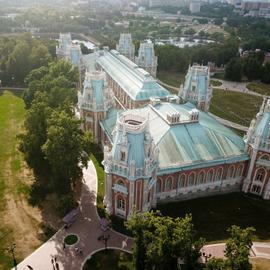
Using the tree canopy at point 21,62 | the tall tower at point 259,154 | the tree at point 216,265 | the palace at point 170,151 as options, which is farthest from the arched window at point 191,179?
the tree canopy at point 21,62

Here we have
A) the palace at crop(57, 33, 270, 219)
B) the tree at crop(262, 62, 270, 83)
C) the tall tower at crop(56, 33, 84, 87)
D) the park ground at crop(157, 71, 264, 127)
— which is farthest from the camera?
the tree at crop(262, 62, 270, 83)

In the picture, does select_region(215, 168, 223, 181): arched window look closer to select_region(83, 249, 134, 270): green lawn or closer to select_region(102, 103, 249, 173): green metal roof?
select_region(102, 103, 249, 173): green metal roof

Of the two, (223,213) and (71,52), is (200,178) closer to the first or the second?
(223,213)

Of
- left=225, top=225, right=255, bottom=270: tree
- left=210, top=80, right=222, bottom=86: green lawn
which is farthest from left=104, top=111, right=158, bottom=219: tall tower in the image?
left=210, top=80, right=222, bottom=86: green lawn

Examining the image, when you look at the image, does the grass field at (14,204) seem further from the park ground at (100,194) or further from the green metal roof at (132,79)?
the green metal roof at (132,79)

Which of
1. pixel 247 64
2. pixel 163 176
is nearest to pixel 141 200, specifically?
pixel 163 176
